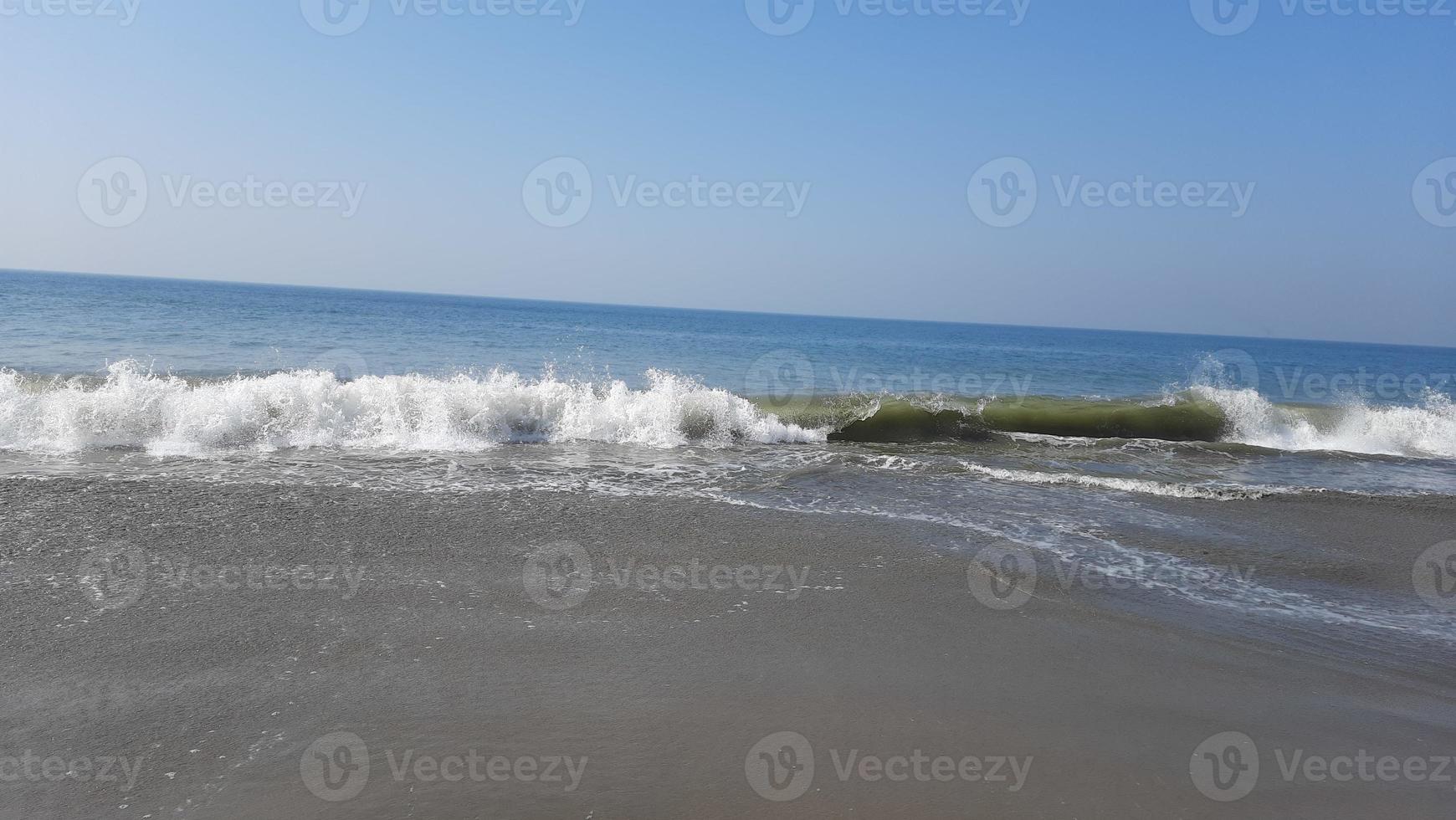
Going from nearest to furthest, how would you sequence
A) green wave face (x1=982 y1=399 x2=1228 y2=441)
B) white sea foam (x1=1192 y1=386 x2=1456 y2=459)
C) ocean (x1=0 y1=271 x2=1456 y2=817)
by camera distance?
ocean (x1=0 y1=271 x2=1456 y2=817) → white sea foam (x1=1192 y1=386 x2=1456 y2=459) → green wave face (x1=982 y1=399 x2=1228 y2=441)

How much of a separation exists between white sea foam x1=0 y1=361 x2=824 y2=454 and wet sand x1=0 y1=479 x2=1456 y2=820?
3.70 meters

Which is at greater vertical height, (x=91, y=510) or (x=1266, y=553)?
(x=1266, y=553)

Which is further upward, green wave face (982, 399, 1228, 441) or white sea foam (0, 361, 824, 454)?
green wave face (982, 399, 1228, 441)

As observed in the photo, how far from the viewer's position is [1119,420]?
700 inches

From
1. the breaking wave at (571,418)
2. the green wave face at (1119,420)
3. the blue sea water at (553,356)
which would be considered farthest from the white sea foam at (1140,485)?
the blue sea water at (553,356)

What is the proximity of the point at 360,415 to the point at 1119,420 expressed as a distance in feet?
51.0

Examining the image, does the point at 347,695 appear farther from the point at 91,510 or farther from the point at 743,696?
the point at 91,510

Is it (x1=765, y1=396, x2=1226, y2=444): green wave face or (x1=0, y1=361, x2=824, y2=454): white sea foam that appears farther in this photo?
(x1=765, y1=396, x2=1226, y2=444): green wave face

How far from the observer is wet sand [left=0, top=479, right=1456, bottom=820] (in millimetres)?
3945

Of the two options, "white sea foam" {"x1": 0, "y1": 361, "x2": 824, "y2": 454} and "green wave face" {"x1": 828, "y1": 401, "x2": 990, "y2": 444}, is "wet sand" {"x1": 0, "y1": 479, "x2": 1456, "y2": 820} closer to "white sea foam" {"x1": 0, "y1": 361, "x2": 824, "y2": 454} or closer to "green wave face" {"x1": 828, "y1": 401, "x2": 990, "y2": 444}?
"white sea foam" {"x1": 0, "y1": 361, "x2": 824, "y2": 454}

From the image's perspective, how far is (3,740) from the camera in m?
4.13

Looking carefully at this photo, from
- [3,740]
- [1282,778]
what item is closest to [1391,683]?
[1282,778]

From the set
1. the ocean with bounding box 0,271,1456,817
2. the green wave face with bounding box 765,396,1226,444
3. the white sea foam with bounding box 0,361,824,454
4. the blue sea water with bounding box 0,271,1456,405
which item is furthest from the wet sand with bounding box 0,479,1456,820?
the blue sea water with bounding box 0,271,1456,405

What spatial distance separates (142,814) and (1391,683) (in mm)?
7609
